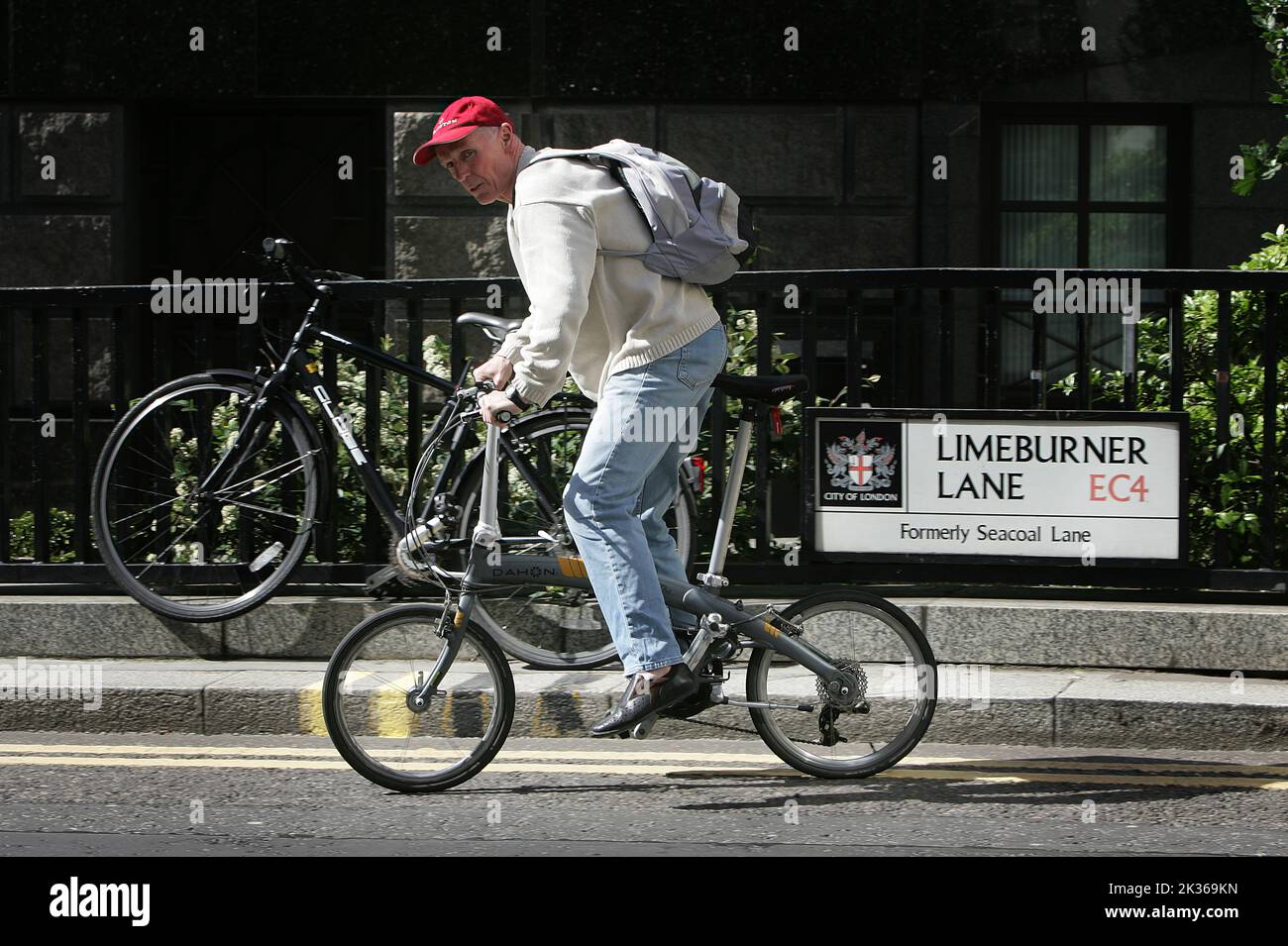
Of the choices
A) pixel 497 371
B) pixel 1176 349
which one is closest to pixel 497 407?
pixel 497 371

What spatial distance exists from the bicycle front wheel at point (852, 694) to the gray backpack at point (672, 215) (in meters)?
1.13

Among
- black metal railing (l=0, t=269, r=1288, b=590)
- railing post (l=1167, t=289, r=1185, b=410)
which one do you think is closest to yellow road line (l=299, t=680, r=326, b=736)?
black metal railing (l=0, t=269, r=1288, b=590)

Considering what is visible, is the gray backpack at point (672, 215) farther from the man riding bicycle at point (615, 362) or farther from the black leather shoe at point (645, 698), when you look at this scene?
the black leather shoe at point (645, 698)

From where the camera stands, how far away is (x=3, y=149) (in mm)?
10539

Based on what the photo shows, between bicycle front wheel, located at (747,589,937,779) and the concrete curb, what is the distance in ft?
0.79

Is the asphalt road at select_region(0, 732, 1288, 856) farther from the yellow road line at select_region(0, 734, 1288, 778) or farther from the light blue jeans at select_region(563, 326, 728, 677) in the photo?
the light blue jeans at select_region(563, 326, 728, 677)

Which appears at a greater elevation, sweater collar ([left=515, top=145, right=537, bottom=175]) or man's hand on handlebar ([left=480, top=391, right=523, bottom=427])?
sweater collar ([left=515, top=145, right=537, bottom=175])

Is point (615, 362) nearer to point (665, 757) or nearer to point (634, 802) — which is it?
point (634, 802)

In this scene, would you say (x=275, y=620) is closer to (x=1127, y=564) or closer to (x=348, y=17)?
(x=1127, y=564)

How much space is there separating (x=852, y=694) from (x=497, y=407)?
1.47m

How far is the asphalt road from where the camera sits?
4.45m

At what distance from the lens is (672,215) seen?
4867mm

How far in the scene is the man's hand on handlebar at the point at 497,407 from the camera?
186 inches

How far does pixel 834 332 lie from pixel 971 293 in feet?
2.07
